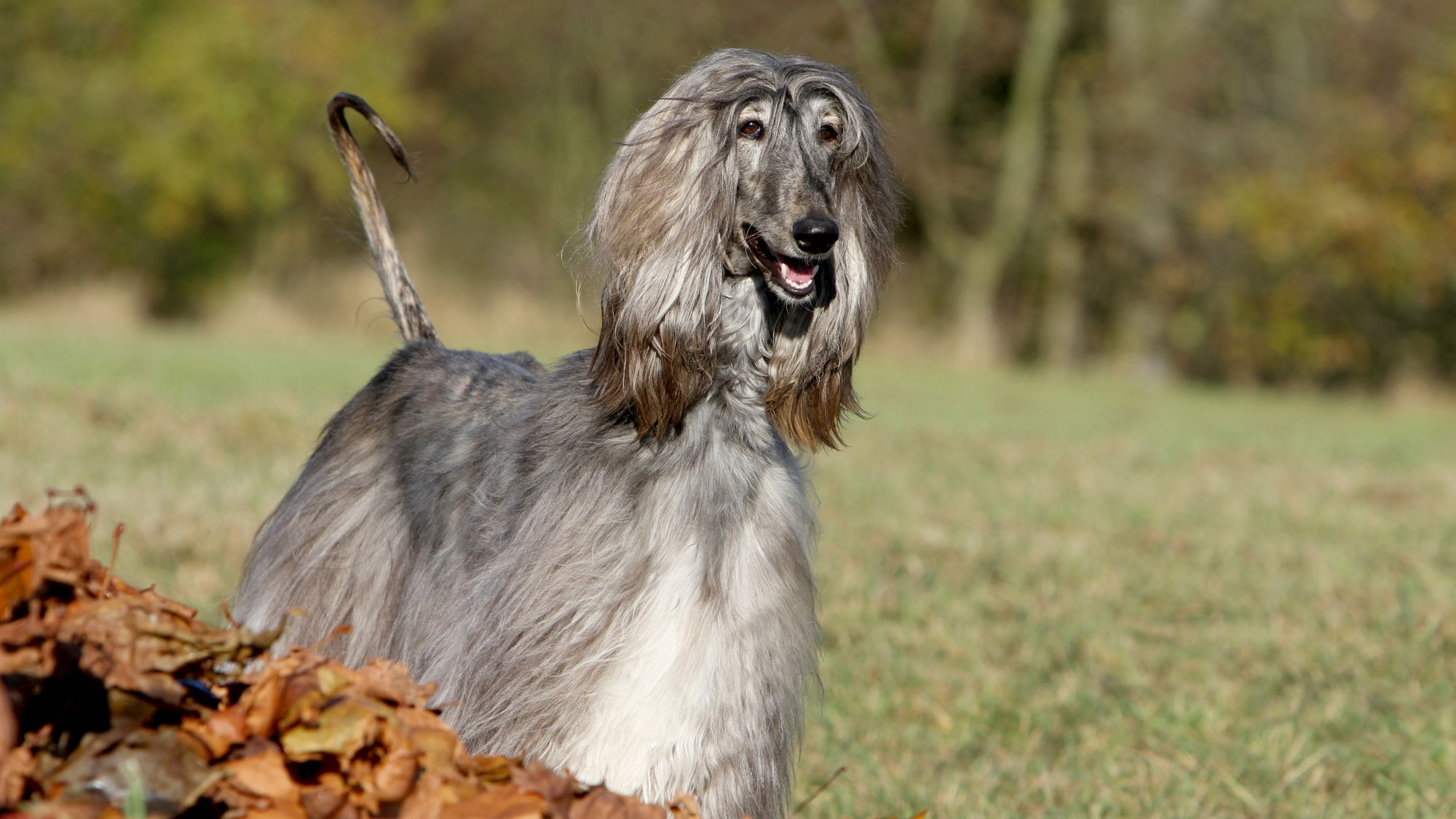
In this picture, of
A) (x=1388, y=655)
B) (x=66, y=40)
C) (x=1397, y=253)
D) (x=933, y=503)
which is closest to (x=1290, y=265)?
(x=1397, y=253)

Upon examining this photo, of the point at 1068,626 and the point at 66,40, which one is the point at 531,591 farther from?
the point at 66,40

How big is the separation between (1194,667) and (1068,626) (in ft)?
1.98

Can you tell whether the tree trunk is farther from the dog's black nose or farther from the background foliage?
the dog's black nose

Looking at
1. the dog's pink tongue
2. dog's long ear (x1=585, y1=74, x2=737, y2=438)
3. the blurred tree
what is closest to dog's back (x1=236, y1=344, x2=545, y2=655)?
dog's long ear (x1=585, y1=74, x2=737, y2=438)

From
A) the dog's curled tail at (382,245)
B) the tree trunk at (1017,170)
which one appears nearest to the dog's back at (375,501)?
the dog's curled tail at (382,245)

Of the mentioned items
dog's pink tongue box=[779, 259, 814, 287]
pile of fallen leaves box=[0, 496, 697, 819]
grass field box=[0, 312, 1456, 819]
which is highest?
dog's pink tongue box=[779, 259, 814, 287]

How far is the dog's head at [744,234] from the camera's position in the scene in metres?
3.02

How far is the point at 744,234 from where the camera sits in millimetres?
3100

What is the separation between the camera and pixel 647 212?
3078 mm

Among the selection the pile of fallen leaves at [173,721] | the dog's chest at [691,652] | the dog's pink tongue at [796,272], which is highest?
the dog's pink tongue at [796,272]

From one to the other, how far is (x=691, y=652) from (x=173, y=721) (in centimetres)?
130

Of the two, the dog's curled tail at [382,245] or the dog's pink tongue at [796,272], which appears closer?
the dog's pink tongue at [796,272]

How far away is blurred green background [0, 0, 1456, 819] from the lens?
647cm

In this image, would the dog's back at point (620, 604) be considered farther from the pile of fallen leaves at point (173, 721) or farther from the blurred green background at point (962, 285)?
the blurred green background at point (962, 285)
